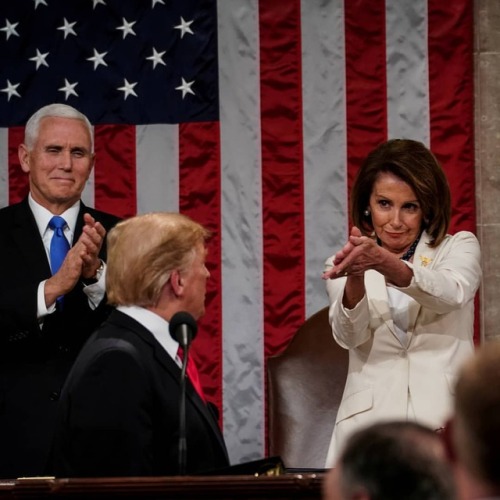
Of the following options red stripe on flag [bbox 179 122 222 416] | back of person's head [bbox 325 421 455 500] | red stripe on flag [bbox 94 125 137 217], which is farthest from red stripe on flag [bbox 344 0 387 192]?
back of person's head [bbox 325 421 455 500]

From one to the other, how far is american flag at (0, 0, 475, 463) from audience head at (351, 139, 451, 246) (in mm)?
1548

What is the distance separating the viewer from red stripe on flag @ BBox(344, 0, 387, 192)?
5590 mm

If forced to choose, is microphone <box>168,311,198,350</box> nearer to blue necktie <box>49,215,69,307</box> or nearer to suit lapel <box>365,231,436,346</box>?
suit lapel <box>365,231,436,346</box>

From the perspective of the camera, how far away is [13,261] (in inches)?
169

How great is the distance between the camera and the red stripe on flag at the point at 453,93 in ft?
18.2

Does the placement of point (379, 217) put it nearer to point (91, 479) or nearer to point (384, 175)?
point (384, 175)

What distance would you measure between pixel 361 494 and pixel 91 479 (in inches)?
45.9

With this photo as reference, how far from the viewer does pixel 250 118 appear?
5.65 m

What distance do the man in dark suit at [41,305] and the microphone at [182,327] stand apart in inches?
41.8

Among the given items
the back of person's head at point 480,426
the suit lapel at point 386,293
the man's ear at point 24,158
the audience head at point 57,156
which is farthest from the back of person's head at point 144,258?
the back of person's head at point 480,426

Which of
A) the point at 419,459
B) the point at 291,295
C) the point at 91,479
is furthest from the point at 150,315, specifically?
the point at 291,295

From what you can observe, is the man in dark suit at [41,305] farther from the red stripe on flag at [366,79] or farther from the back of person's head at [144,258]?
the red stripe on flag at [366,79]

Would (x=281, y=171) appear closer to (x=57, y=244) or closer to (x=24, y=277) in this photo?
(x=57, y=244)

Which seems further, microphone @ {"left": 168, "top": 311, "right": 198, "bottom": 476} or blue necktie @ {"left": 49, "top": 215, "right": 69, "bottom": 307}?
blue necktie @ {"left": 49, "top": 215, "right": 69, "bottom": 307}
